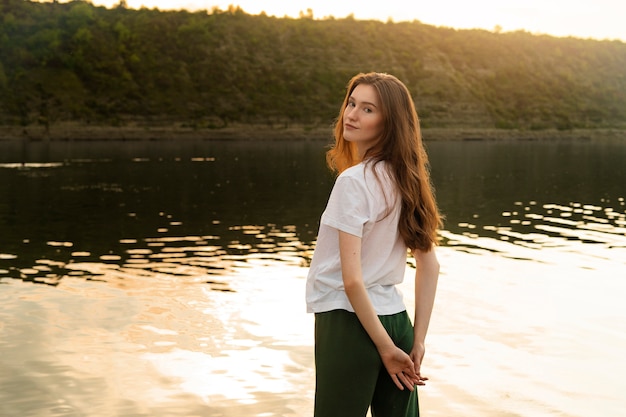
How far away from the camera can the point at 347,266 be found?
3.13 meters

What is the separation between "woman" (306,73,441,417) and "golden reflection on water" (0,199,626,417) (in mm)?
3353

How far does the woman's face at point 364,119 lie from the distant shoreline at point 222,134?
73179 millimetres

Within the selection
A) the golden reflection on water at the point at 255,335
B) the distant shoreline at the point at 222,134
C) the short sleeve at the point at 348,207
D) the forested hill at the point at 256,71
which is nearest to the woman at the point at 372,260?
the short sleeve at the point at 348,207

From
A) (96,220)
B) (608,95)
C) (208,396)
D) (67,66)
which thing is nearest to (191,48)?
(67,66)

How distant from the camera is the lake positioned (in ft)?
23.0

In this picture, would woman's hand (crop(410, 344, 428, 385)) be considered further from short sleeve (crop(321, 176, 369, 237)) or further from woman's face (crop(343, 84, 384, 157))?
woman's face (crop(343, 84, 384, 157))

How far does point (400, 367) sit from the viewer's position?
323 centimetres

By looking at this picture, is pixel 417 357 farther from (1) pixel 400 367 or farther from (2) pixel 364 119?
(2) pixel 364 119

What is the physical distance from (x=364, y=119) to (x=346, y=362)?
36.8 inches

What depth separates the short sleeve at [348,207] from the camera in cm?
312

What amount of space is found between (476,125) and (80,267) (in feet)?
278

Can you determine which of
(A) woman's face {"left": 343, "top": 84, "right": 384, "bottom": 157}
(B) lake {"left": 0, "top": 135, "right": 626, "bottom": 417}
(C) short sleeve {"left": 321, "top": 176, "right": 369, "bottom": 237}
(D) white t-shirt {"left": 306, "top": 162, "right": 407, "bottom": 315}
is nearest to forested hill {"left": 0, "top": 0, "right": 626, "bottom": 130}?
(B) lake {"left": 0, "top": 135, "right": 626, "bottom": 417}

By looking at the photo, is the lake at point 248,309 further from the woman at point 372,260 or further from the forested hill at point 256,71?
the forested hill at point 256,71

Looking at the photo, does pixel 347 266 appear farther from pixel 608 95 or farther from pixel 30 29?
pixel 608 95
